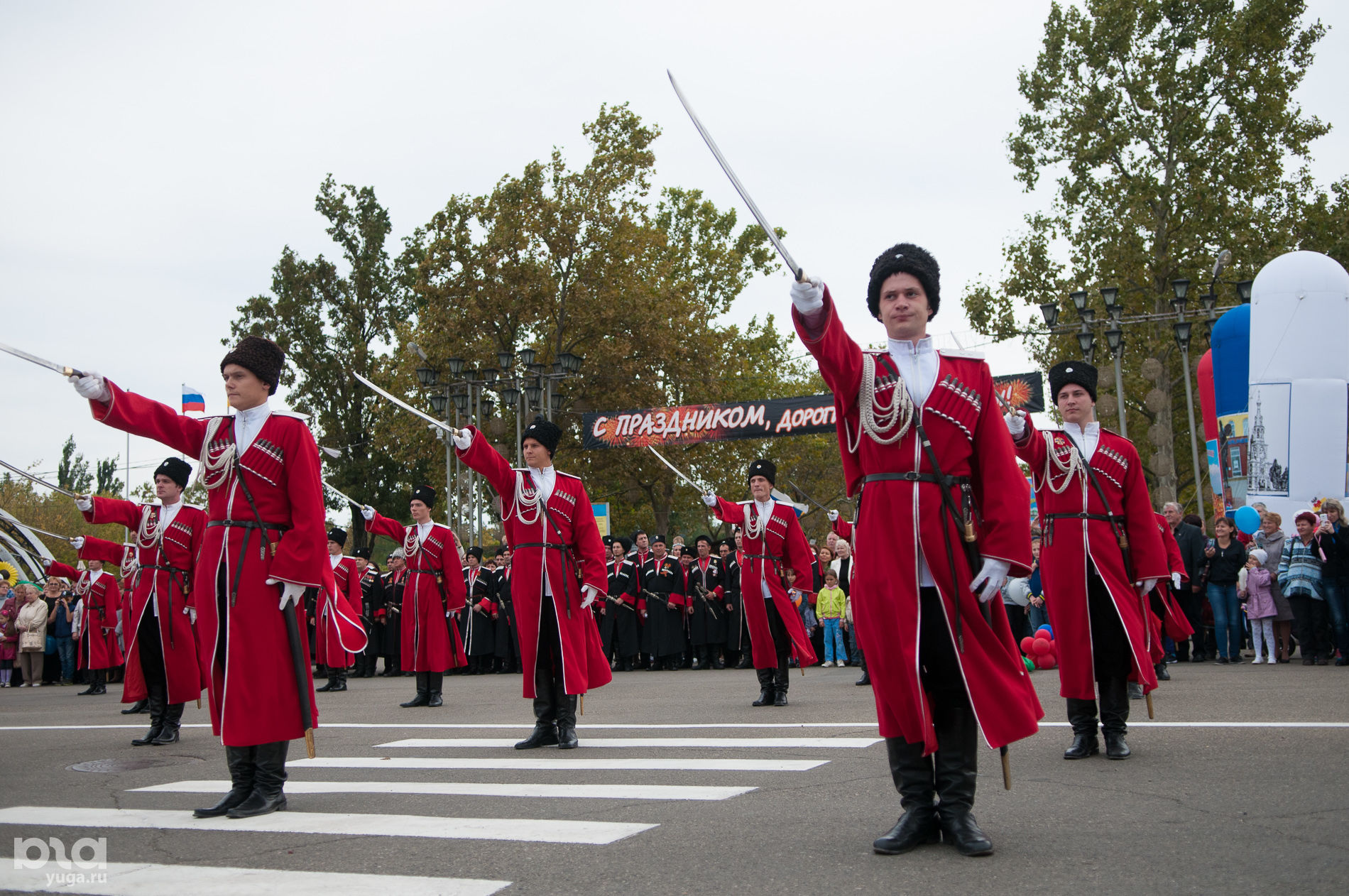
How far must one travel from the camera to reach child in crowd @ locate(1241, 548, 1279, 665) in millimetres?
14086

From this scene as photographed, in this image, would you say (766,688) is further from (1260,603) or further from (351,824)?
(1260,603)

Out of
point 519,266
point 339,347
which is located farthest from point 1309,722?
point 339,347

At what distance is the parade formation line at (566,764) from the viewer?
6602 millimetres

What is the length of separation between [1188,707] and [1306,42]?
111ft

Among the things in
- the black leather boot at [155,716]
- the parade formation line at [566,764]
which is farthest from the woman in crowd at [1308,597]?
the black leather boot at [155,716]

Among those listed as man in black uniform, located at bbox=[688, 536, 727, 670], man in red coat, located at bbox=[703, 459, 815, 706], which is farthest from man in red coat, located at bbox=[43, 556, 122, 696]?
man in red coat, located at bbox=[703, 459, 815, 706]

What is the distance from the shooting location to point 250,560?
18.9ft

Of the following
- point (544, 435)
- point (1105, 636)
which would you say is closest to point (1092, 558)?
point (1105, 636)

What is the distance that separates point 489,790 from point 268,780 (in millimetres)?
1075

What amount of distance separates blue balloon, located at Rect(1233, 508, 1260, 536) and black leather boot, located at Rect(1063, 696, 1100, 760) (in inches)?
423

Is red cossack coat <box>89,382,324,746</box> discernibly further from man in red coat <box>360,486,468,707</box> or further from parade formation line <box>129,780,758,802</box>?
man in red coat <box>360,486,468,707</box>

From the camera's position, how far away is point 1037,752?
682cm

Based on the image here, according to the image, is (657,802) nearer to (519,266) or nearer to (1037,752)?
(1037,752)

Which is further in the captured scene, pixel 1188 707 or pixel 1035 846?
pixel 1188 707
